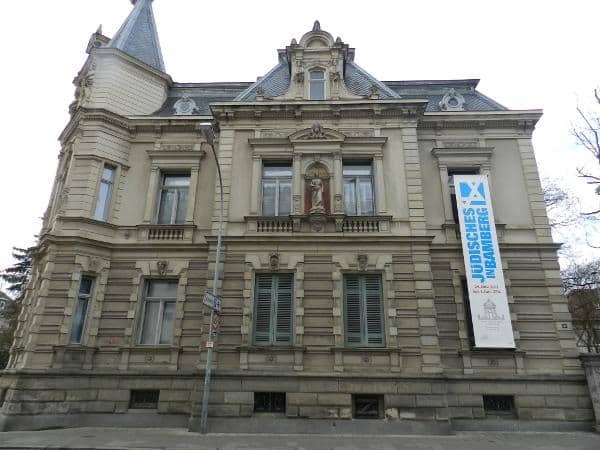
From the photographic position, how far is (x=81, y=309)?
1417 centimetres

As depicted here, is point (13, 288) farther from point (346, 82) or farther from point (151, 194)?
point (346, 82)

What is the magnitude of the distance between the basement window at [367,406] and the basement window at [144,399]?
6674mm

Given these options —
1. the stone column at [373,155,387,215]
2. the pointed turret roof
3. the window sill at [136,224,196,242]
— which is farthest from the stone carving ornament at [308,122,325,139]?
the pointed turret roof

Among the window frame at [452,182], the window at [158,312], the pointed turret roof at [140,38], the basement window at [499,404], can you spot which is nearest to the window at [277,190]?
the window at [158,312]

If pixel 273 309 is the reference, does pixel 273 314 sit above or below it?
below

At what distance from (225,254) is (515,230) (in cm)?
1110

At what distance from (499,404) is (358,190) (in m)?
8.85

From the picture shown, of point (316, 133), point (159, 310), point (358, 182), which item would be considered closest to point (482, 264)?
point (358, 182)

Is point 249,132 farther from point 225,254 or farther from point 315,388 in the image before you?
point 315,388

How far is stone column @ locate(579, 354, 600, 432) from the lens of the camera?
40.7 ft

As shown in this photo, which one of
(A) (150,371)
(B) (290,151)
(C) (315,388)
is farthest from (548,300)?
(A) (150,371)

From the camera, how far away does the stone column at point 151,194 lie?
1575cm

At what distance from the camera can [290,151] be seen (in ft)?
51.2

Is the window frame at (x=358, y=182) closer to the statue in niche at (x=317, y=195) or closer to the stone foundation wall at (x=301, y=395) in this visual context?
the statue in niche at (x=317, y=195)
